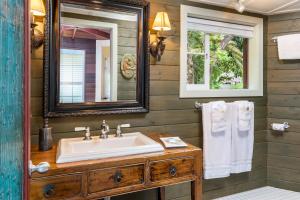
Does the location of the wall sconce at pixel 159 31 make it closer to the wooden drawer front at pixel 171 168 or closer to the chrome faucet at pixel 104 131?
the chrome faucet at pixel 104 131

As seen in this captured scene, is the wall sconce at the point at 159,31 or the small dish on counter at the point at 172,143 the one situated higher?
the wall sconce at the point at 159,31

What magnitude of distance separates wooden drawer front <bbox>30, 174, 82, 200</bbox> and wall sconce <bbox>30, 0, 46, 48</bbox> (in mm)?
935

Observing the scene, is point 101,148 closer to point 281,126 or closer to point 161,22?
point 161,22

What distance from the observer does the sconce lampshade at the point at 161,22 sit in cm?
229

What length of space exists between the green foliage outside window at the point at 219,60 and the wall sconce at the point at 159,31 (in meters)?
0.56

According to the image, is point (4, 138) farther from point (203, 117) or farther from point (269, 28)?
point (269, 28)

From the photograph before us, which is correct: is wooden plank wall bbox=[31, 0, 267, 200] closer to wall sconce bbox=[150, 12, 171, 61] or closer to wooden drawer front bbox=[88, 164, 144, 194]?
wall sconce bbox=[150, 12, 171, 61]

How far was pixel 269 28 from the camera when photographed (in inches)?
122

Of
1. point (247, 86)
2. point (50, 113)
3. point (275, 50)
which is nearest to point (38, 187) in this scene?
point (50, 113)

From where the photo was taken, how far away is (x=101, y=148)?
1.96 m

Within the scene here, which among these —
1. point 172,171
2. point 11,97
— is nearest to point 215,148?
point 172,171

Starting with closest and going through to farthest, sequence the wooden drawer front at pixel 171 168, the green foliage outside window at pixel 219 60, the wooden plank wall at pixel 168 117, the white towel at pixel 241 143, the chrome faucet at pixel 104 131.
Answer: the wooden drawer front at pixel 171 168
the chrome faucet at pixel 104 131
the wooden plank wall at pixel 168 117
the white towel at pixel 241 143
the green foliage outside window at pixel 219 60

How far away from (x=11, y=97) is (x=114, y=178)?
1.04 m

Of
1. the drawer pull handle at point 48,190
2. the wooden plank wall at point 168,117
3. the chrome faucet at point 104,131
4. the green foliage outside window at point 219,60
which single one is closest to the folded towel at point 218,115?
the wooden plank wall at point 168,117
